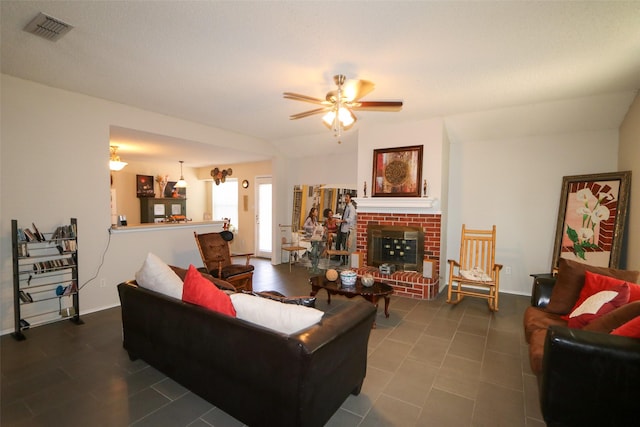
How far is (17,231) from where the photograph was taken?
9.46ft

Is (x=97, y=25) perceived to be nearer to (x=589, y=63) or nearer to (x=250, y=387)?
(x=250, y=387)

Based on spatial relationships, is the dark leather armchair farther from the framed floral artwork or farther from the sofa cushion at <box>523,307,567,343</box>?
the framed floral artwork

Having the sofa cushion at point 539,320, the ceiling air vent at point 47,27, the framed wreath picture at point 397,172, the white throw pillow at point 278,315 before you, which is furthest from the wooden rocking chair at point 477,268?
the ceiling air vent at point 47,27

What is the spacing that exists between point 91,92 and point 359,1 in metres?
3.31

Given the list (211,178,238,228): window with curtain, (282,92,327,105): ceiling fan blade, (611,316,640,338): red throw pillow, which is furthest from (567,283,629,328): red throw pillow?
(211,178,238,228): window with curtain

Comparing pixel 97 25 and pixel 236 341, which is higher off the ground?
pixel 97 25

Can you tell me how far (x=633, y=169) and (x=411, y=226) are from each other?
2555mm

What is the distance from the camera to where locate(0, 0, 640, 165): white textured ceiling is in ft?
6.21

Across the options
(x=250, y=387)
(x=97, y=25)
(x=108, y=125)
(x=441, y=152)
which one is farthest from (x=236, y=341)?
(x=441, y=152)

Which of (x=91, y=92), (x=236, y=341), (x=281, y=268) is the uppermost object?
(x=91, y=92)

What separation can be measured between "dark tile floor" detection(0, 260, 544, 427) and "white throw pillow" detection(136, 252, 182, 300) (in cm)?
71

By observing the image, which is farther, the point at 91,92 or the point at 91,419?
the point at 91,92

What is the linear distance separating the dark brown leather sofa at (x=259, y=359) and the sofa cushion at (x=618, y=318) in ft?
4.70

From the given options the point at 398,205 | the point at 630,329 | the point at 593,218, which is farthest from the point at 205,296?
the point at 593,218
